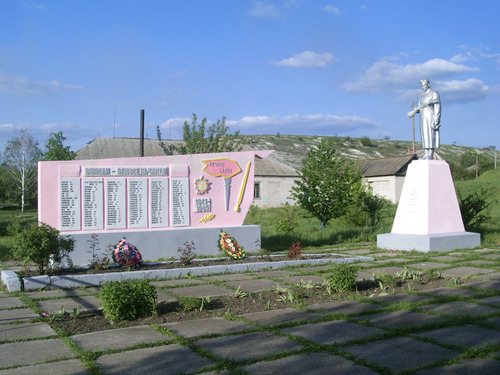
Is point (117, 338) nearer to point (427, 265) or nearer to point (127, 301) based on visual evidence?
point (127, 301)

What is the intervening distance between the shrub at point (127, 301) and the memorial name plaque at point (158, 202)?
18.9 feet

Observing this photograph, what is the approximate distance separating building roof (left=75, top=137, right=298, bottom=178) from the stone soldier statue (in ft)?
88.3

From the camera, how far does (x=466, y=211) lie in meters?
16.6

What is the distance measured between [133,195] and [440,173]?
8664 mm

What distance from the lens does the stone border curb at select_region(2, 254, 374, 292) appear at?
8656mm

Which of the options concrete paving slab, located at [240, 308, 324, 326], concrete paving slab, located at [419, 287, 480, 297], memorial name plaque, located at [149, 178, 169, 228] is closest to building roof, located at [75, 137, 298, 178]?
memorial name plaque, located at [149, 178, 169, 228]

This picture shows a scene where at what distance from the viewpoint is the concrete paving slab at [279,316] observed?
6.04 m

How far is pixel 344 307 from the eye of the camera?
22.2ft

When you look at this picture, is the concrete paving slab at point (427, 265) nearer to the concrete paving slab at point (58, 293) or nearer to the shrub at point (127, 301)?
the shrub at point (127, 301)

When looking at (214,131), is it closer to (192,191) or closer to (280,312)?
(192,191)

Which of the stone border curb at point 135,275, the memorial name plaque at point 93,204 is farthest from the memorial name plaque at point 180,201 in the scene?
the stone border curb at point 135,275

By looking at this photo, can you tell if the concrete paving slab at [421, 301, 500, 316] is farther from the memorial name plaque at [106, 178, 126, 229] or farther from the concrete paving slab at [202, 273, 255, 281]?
the memorial name plaque at [106, 178, 126, 229]

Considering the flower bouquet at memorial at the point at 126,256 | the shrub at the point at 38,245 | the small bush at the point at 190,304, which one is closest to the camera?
the small bush at the point at 190,304

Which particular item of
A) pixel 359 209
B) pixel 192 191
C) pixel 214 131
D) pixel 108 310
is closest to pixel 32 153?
pixel 214 131
